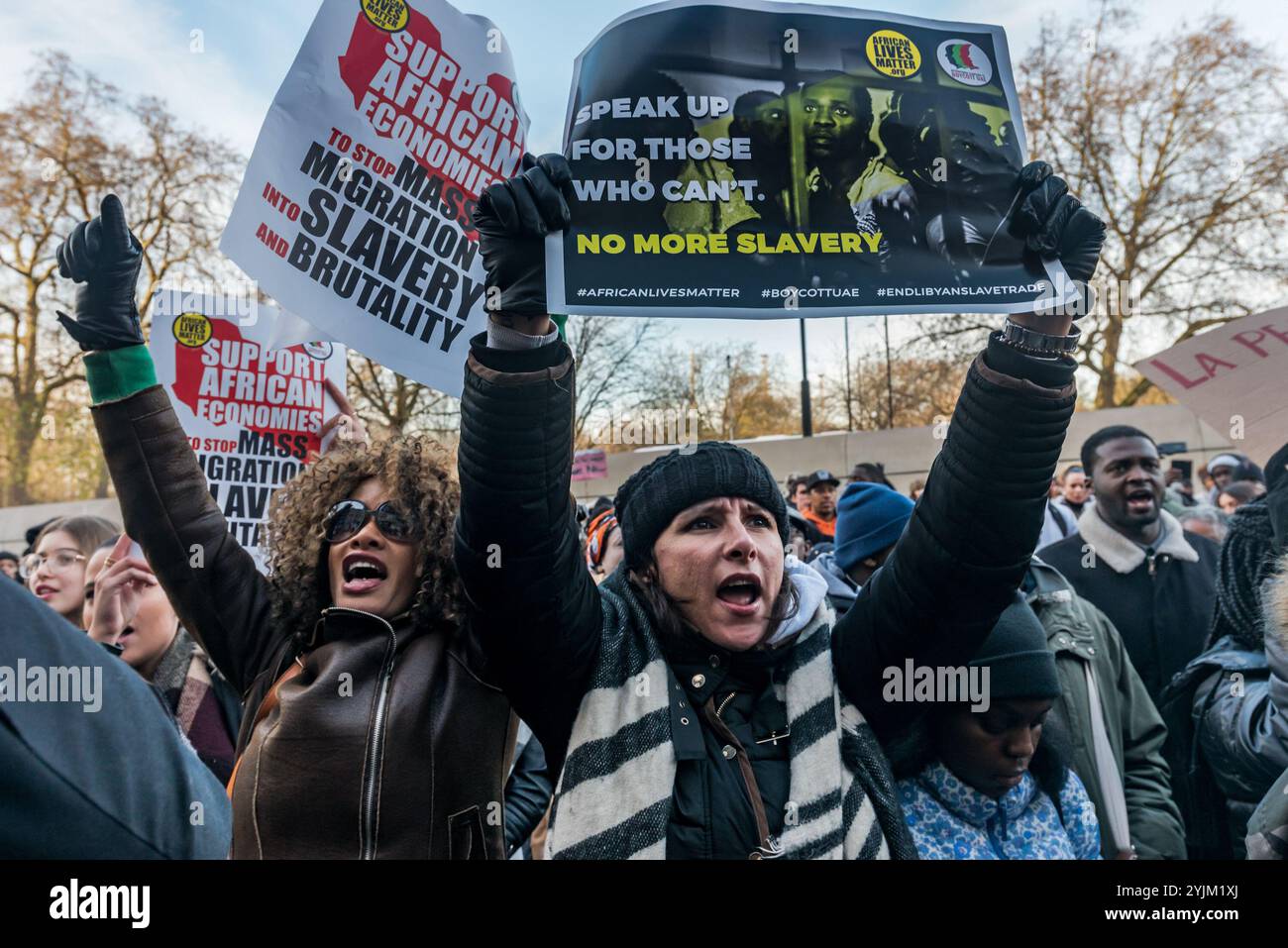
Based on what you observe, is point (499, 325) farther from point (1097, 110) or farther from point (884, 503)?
point (1097, 110)

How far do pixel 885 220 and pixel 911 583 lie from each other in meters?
0.73

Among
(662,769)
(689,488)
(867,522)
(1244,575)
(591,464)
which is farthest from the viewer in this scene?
(591,464)

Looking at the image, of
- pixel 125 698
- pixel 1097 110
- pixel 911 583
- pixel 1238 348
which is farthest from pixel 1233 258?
pixel 125 698

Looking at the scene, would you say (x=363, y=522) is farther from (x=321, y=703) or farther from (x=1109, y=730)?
(x=1109, y=730)

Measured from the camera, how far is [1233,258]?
17984 millimetres

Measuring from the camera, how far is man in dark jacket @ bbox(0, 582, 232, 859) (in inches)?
35.0

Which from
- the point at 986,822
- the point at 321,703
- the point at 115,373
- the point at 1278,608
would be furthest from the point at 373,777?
the point at 1278,608

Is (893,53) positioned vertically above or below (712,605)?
above

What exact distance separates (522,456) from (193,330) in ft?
7.89

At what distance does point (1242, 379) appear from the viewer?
2637 mm

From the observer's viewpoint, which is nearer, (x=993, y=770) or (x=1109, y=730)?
(x=993, y=770)

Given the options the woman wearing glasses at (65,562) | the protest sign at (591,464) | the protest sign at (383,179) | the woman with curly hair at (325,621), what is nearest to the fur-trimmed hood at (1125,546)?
the protest sign at (383,179)

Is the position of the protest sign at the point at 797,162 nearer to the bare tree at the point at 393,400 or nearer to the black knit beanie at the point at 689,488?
the black knit beanie at the point at 689,488

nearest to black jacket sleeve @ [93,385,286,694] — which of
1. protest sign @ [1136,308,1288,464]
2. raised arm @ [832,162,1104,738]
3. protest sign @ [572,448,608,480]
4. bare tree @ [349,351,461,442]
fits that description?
raised arm @ [832,162,1104,738]
